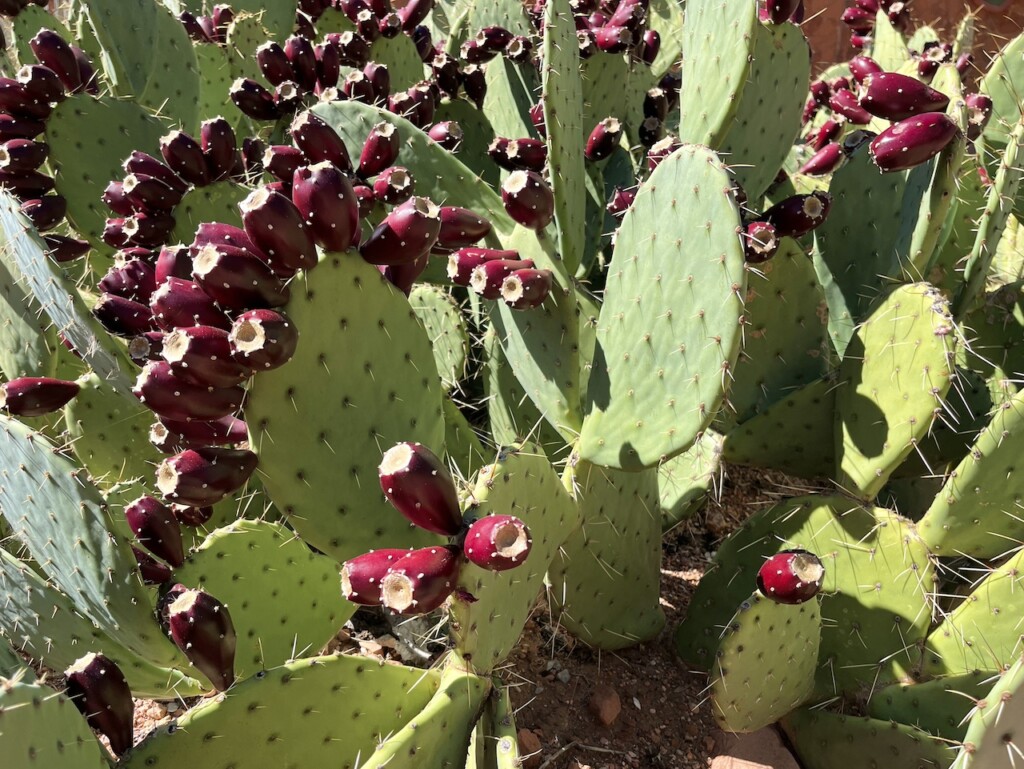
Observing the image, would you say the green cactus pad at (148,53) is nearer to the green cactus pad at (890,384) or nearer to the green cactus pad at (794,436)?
the green cactus pad at (794,436)

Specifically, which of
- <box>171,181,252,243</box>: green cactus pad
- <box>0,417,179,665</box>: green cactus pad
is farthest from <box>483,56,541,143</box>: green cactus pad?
<box>0,417,179,665</box>: green cactus pad

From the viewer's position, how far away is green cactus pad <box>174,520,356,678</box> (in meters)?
1.61

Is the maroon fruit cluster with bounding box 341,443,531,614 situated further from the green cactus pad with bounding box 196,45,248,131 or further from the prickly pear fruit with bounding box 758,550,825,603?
the green cactus pad with bounding box 196,45,248,131

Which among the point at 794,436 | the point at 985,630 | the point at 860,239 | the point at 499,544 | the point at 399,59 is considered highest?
the point at 399,59

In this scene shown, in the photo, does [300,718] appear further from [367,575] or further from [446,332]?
[446,332]

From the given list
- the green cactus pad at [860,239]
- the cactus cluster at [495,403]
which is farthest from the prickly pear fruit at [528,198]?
the green cactus pad at [860,239]

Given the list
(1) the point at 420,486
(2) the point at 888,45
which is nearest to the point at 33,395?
(1) the point at 420,486

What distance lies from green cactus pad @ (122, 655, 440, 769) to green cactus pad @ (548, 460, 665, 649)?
1.74 ft

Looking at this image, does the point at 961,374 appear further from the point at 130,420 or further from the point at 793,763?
the point at 130,420

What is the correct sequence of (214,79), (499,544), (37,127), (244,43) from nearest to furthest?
(499,544), (37,127), (244,43), (214,79)

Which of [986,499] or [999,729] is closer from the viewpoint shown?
[999,729]

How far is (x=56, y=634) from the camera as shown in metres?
1.53

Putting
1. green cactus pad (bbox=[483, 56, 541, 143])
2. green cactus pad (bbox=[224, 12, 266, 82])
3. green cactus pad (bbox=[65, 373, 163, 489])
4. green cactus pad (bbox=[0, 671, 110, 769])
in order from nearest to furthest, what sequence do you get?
green cactus pad (bbox=[0, 671, 110, 769]), green cactus pad (bbox=[65, 373, 163, 489]), green cactus pad (bbox=[483, 56, 541, 143]), green cactus pad (bbox=[224, 12, 266, 82])

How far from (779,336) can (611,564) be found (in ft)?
2.20
